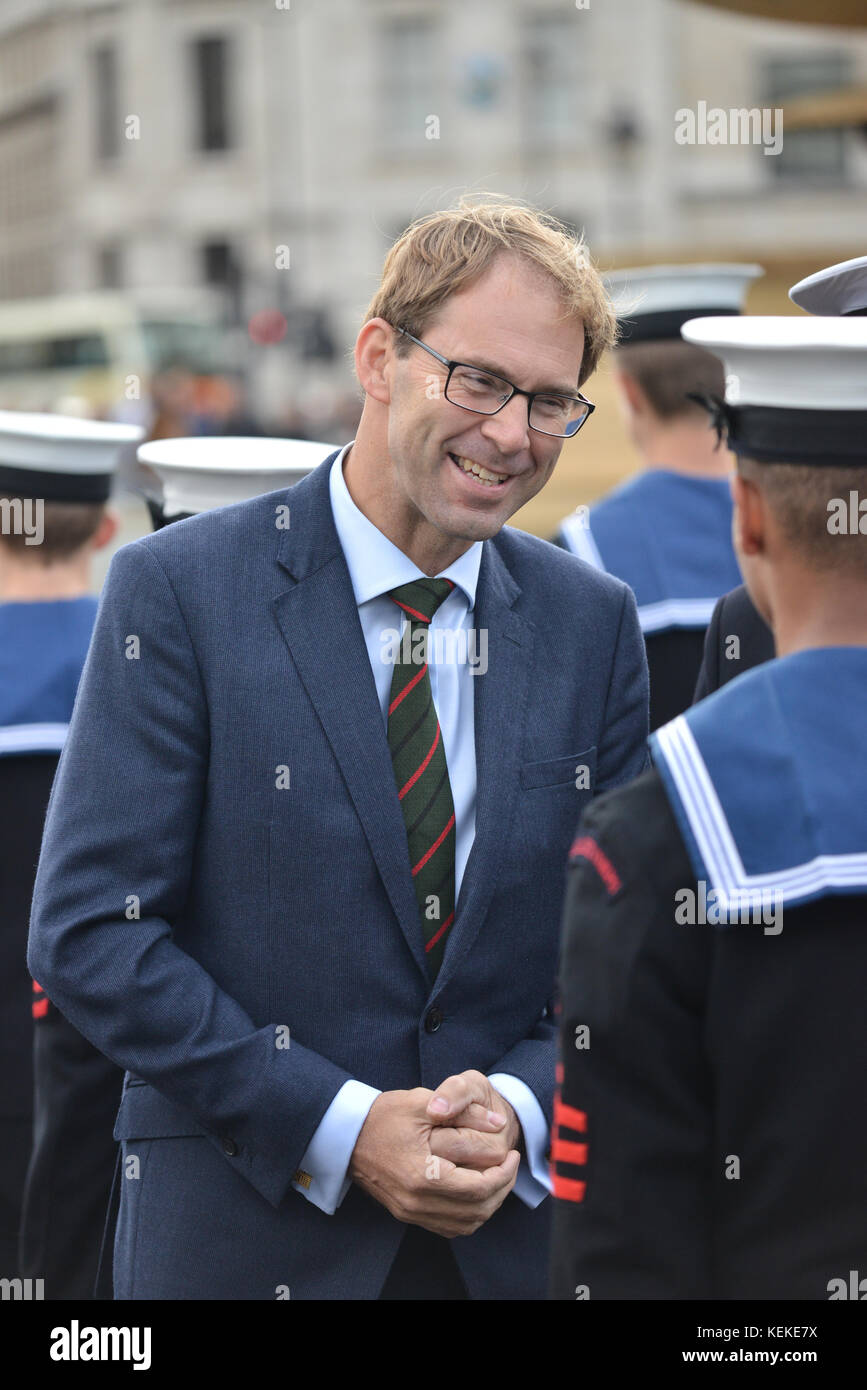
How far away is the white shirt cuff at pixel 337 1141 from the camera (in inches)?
94.0

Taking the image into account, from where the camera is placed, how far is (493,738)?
2.56 m

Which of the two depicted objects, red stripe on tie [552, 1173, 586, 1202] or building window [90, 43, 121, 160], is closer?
red stripe on tie [552, 1173, 586, 1202]

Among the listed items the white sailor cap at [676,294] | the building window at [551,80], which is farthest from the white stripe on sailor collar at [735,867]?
the building window at [551,80]

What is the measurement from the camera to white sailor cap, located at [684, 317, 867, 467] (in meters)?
1.85

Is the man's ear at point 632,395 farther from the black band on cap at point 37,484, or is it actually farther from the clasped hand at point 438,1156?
the clasped hand at point 438,1156

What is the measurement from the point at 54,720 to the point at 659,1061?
6.18 feet

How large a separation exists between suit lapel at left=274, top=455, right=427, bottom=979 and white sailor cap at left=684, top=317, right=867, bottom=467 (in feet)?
2.46

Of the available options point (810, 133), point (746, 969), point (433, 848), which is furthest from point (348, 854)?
point (810, 133)

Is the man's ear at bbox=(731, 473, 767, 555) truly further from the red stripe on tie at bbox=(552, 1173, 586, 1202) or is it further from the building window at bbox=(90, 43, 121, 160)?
the building window at bbox=(90, 43, 121, 160)

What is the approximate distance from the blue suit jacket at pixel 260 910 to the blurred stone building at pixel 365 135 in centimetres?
3291

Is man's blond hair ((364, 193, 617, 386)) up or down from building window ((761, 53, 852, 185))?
down

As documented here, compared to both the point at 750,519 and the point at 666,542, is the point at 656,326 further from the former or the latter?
the point at 750,519

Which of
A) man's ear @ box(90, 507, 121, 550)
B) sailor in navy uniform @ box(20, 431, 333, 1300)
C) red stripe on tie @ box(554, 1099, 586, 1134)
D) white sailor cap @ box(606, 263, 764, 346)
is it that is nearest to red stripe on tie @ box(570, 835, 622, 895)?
red stripe on tie @ box(554, 1099, 586, 1134)

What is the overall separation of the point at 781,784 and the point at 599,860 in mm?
199
